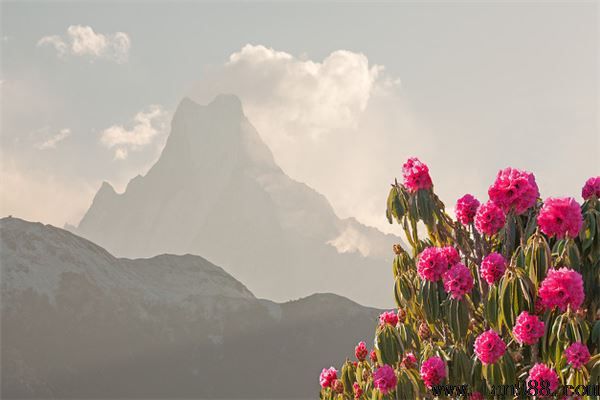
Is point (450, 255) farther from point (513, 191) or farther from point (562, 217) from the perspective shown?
point (562, 217)

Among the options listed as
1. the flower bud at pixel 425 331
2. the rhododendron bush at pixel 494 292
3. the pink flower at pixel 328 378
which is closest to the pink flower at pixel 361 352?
the pink flower at pixel 328 378

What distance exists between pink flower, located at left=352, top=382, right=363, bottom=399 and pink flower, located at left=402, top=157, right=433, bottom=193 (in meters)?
4.23

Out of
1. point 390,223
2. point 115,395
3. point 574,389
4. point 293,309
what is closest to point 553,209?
point 574,389

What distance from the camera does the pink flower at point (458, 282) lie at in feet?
25.8

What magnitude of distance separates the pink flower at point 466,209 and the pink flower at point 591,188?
1.46 m

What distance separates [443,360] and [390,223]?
7.94 feet

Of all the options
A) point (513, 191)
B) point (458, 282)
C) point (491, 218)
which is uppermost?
point (513, 191)

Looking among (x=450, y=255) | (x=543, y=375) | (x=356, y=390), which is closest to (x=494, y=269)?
(x=450, y=255)

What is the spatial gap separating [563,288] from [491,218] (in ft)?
5.54

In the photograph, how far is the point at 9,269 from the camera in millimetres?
79938

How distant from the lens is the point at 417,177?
30.0ft

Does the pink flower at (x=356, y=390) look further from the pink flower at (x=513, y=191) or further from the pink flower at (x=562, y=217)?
the pink flower at (x=562, y=217)

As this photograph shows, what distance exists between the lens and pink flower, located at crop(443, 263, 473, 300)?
7879 mm

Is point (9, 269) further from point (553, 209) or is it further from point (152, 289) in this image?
point (553, 209)
